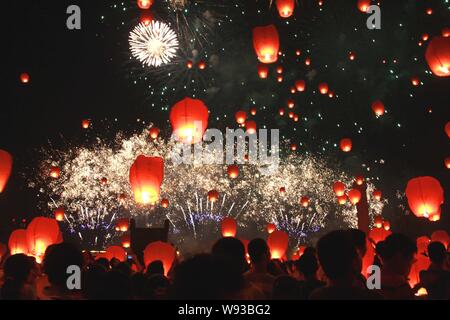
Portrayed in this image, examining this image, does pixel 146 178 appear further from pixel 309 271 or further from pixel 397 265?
pixel 397 265

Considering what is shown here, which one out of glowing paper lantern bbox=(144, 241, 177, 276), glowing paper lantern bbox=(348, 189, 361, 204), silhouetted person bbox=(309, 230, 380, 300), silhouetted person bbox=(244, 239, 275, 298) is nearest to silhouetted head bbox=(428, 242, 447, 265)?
silhouetted person bbox=(244, 239, 275, 298)

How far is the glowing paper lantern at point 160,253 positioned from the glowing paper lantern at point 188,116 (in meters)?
2.27

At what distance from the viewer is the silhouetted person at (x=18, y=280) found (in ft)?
10.6

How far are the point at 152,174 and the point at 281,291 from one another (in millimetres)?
4981

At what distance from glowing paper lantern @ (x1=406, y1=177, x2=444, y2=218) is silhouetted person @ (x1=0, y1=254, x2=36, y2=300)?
6888 mm

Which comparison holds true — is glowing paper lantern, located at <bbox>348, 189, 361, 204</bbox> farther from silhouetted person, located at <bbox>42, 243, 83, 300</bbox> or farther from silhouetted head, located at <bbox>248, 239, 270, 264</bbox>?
silhouetted person, located at <bbox>42, 243, 83, 300</bbox>

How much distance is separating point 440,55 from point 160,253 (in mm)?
4909

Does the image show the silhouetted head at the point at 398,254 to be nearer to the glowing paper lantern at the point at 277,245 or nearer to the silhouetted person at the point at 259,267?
the silhouetted person at the point at 259,267

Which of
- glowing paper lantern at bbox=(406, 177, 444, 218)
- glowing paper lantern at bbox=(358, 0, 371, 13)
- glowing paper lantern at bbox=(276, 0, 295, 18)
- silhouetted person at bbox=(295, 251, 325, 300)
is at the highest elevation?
glowing paper lantern at bbox=(358, 0, 371, 13)

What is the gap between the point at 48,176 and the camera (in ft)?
74.9

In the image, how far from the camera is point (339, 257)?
2.47m

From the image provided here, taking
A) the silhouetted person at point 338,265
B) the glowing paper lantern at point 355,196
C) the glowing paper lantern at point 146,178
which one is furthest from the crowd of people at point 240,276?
the glowing paper lantern at point 355,196

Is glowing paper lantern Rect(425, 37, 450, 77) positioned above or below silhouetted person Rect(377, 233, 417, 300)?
above

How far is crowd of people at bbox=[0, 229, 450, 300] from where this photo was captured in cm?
211
